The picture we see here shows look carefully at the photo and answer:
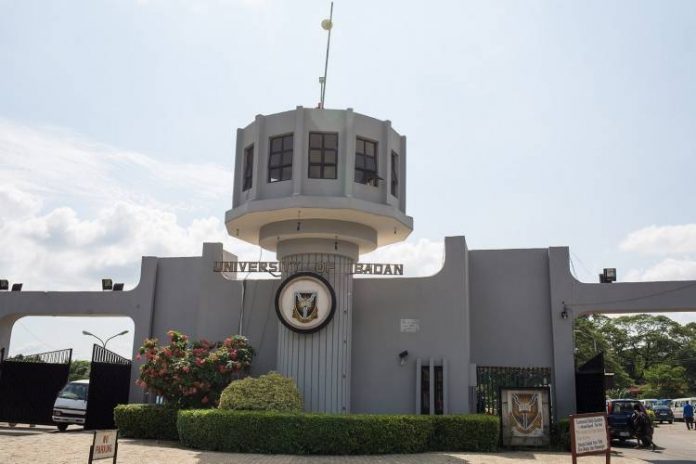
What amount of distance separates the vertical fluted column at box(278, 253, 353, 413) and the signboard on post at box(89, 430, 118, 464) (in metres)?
8.08

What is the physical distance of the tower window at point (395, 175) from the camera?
19.0 metres

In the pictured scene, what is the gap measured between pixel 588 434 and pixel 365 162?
991cm

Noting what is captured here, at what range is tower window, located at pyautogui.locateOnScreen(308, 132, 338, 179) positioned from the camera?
1780cm

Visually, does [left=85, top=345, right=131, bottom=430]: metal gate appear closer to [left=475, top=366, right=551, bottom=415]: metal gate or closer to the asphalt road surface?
[left=475, top=366, right=551, bottom=415]: metal gate

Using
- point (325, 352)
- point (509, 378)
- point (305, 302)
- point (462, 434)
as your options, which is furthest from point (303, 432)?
point (509, 378)

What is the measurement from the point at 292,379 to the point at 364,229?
15.7 feet

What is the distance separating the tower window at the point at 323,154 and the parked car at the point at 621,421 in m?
12.8

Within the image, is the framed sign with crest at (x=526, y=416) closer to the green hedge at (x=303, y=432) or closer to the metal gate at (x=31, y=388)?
the green hedge at (x=303, y=432)

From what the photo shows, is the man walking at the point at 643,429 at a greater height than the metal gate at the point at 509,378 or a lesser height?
lesser

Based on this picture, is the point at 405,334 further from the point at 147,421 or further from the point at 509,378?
the point at 147,421

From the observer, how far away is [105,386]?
2020cm

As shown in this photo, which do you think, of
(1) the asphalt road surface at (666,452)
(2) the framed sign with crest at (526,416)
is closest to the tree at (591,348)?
(1) the asphalt road surface at (666,452)

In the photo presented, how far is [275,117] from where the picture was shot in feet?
60.2

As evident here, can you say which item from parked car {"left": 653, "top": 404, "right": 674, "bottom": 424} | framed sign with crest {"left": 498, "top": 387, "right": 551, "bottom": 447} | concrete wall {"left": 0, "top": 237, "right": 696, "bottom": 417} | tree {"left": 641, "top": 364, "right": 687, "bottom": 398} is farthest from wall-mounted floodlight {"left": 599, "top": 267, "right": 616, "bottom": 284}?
tree {"left": 641, "top": 364, "right": 687, "bottom": 398}
